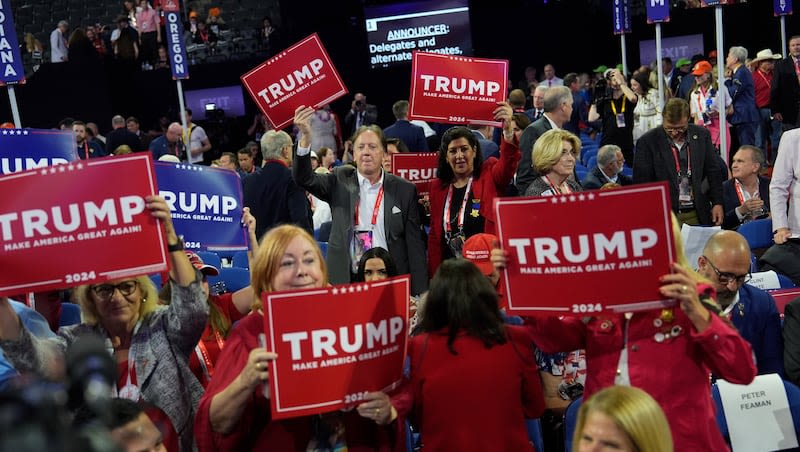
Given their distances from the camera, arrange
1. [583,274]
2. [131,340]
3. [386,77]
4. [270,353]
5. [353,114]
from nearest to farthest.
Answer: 1. [270,353]
2. [583,274]
3. [131,340]
4. [353,114]
5. [386,77]

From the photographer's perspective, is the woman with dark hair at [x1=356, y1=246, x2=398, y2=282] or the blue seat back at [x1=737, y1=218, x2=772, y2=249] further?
the blue seat back at [x1=737, y1=218, x2=772, y2=249]

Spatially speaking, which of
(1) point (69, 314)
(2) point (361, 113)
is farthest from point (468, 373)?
(2) point (361, 113)

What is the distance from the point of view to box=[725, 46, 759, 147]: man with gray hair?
40.0 ft

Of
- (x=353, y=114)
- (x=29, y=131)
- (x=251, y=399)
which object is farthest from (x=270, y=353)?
(x=353, y=114)

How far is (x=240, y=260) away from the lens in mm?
7660

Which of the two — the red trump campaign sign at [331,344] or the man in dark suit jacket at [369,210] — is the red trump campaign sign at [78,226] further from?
Answer: the man in dark suit jacket at [369,210]

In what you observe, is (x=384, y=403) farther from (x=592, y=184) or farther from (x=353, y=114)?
(x=353, y=114)

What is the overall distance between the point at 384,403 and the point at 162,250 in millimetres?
888

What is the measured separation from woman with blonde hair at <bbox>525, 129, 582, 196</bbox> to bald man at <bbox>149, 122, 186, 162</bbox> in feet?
31.6

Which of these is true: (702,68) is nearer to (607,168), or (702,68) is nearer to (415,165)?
(607,168)

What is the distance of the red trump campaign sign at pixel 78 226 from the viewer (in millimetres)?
3090

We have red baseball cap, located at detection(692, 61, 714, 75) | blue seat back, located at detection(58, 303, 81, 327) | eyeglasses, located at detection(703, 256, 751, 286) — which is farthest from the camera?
red baseball cap, located at detection(692, 61, 714, 75)

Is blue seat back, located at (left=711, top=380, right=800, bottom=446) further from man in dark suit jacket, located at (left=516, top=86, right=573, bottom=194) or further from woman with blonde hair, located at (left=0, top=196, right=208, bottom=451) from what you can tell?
man in dark suit jacket, located at (left=516, top=86, right=573, bottom=194)

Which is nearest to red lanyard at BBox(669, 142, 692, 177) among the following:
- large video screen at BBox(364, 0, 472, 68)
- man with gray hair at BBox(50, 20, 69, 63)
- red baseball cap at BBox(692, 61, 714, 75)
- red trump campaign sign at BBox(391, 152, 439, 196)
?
red trump campaign sign at BBox(391, 152, 439, 196)
